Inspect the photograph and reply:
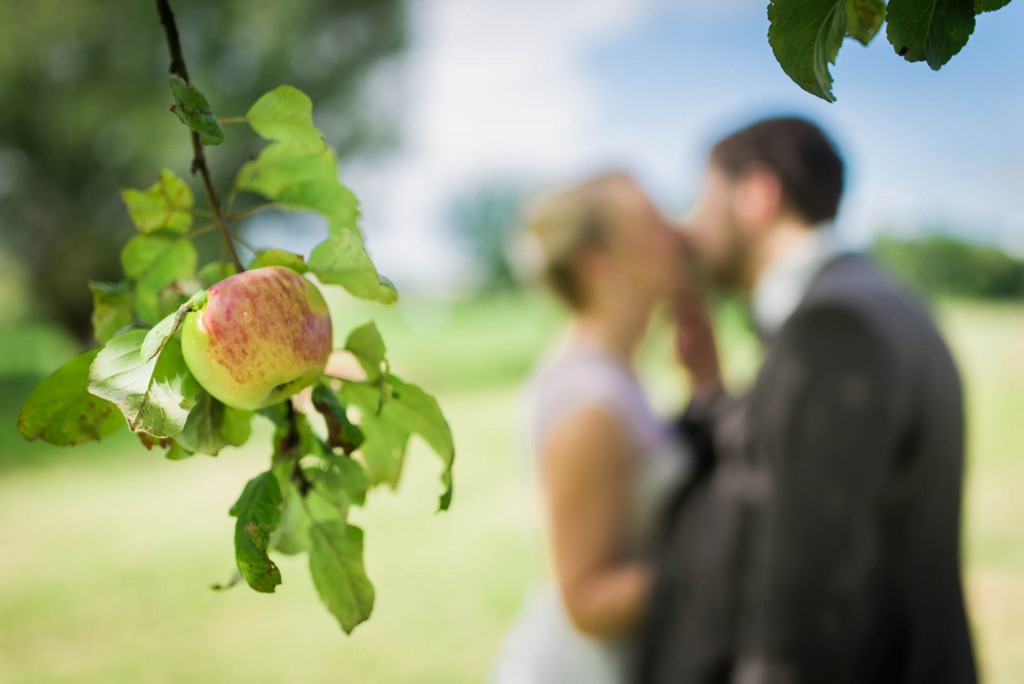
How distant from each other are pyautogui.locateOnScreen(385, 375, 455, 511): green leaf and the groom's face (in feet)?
6.03

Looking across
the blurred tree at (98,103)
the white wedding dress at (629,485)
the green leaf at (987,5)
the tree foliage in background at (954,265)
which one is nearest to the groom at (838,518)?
the white wedding dress at (629,485)

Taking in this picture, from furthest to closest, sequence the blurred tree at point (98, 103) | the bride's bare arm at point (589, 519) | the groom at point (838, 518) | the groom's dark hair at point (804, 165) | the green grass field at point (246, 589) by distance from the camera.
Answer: the blurred tree at point (98, 103) → the green grass field at point (246, 589) → the groom's dark hair at point (804, 165) → the bride's bare arm at point (589, 519) → the groom at point (838, 518)

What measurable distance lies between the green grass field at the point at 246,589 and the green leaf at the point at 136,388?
6.93 ft

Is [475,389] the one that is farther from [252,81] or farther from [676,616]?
[676,616]

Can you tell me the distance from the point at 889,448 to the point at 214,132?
1.23 m

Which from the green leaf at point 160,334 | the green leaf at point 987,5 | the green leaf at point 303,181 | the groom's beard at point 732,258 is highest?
the green leaf at point 987,5

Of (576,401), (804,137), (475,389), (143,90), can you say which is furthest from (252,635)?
(475,389)

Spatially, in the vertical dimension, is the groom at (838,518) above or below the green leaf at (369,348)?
below

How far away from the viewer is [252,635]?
3656mm

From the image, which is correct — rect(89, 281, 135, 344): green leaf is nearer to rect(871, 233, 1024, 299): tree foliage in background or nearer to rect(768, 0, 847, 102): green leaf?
rect(768, 0, 847, 102): green leaf

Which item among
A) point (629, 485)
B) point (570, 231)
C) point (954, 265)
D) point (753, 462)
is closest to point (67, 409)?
point (753, 462)

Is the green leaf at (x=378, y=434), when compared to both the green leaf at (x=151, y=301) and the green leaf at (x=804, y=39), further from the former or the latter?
the green leaf at (x=804, y=39)

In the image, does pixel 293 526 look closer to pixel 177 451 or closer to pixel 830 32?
pixel 177 451

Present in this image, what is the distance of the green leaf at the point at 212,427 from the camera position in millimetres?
321
